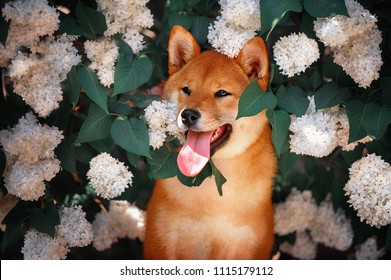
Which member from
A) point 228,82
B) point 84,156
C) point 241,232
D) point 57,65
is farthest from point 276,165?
point 57,65

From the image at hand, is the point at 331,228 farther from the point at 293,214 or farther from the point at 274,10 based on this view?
the point at 274,10

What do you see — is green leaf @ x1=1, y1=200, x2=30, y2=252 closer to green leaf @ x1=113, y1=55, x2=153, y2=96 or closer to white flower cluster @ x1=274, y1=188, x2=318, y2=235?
green leaf @ x1=113, y1=55, x2=153, y2=96

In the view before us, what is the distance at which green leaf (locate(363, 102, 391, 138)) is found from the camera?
2.70 meters

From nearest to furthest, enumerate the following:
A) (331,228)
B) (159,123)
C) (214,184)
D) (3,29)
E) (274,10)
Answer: (274,10), (3,29), (159,123), (214,184), (331,228)

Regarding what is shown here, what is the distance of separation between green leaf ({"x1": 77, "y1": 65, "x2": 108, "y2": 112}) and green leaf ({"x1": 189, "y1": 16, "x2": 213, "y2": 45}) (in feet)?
1.98

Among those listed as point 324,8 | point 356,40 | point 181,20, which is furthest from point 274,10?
point 181,20

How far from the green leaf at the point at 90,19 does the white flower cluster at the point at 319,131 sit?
3.62ft

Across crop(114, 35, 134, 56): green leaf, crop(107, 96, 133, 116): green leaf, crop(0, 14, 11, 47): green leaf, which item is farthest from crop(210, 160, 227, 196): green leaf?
crop(0, 14, 11, 47): green leaf

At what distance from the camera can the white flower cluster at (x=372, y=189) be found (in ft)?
9.09

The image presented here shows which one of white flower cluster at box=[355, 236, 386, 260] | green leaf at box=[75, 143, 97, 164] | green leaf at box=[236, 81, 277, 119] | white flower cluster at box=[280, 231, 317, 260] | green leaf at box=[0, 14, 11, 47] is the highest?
green leaf at box=[0, 14, 11, 47]

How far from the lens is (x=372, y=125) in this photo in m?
2.72

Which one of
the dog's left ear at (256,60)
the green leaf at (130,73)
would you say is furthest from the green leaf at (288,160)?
the green leaf at (130,73)

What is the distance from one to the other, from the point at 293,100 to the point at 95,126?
101 centimetres

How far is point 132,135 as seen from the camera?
2.76 meters
